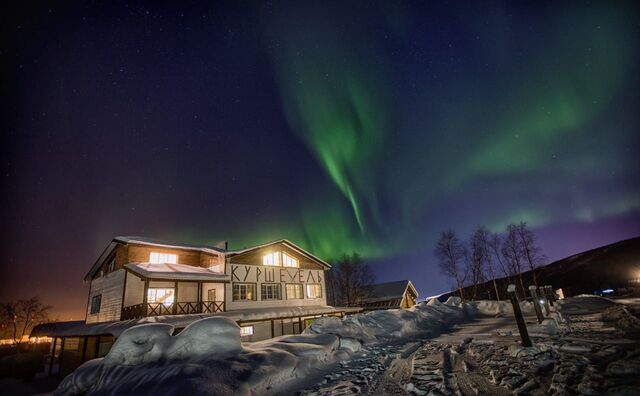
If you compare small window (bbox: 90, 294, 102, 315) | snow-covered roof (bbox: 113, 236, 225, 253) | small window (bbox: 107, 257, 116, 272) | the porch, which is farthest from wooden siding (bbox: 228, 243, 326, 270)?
small window (bbox: 90, 294, 102, 315)

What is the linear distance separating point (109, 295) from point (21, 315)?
64.4 metres

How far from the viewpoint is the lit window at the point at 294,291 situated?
28.2m

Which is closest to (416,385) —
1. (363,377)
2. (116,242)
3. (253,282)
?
(363,377)

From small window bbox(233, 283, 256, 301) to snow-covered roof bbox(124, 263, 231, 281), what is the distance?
1647 millimetres

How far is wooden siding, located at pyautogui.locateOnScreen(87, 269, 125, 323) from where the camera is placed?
20972 millimetres

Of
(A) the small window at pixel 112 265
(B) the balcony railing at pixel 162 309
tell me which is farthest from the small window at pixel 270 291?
(A) the small window at pixel 112 265

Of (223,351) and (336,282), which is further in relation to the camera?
(336,282)

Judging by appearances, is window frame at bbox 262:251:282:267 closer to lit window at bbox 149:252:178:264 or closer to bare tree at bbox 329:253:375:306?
lit window at bbox 149:252:178:264

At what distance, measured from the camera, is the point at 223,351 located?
27.6 ft

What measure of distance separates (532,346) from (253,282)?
20.9 metres

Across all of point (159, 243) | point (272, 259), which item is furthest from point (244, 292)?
point (159, 243)

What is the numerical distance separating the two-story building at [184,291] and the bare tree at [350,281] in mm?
22241

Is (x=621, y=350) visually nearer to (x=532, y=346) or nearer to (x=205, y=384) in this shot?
(x=532, y=346)

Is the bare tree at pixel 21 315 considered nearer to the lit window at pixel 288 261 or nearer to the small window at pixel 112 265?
the small window at pixel 112 265
